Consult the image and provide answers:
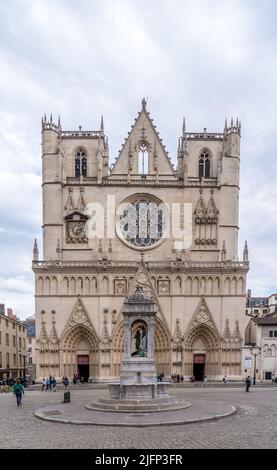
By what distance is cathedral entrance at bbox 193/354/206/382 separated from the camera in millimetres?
52469

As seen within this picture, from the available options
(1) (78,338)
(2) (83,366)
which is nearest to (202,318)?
(1) (78,338)

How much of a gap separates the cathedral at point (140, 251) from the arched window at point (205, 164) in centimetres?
12

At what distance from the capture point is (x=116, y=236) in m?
53.7

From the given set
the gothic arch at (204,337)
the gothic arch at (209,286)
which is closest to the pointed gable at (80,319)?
the gothic arch at (204,337)

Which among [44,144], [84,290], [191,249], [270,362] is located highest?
[44,144]

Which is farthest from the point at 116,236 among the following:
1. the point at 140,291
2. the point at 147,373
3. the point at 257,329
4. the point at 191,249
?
the point at 147,373

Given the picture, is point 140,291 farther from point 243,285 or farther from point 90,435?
point 243,285

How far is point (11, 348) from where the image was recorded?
2908 inches

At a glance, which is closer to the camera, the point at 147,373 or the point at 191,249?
the point at 147,373

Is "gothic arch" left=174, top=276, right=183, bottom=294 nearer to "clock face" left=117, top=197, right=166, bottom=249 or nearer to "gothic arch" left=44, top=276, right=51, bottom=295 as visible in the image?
"clock face" left=117, top=197, right=166, bottom=249

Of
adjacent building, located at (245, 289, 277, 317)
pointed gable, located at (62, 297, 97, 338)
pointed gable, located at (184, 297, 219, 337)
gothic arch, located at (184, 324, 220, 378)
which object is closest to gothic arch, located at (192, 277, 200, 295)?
pointed gable, located at (184, 297, 219, 337)

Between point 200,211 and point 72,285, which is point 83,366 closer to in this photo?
point 72,285

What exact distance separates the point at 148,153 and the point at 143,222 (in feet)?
25.8

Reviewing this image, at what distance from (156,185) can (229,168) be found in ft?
27.2
